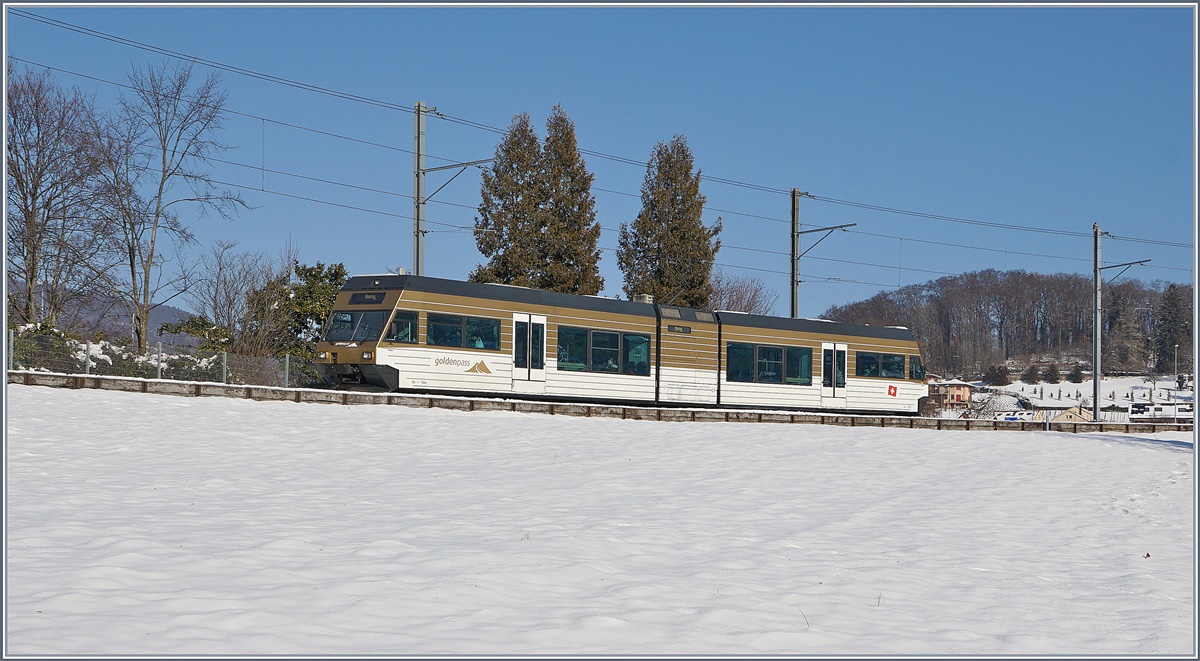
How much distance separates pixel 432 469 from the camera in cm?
1380

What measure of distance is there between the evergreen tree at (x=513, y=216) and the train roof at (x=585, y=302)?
11.0 meters

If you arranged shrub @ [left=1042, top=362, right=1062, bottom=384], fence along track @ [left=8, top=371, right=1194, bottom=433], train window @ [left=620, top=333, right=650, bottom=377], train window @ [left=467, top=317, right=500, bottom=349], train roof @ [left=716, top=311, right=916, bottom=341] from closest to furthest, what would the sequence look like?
fence along track @ [left=8, top=371, right=1194, bottom=433] < train window @ [left=467, top=317, right=500, bottom=349] < train window @ [left=620, top=333, right=650, bottom=377] < train roof @ [left=716, top=311, right=916, bottom=341] < shrub @ [left=1042, top=362, right=1062, bottom=384]

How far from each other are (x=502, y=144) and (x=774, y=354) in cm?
1488

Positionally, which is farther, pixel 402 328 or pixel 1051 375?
pixel 1051 375

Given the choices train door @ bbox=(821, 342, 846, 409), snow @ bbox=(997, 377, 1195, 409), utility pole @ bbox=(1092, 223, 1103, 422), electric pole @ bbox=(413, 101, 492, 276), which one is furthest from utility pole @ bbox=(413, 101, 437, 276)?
snow @ bbox=(997, 377, 1195, 409)

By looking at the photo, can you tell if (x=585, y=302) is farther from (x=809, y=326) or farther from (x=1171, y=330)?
(x=1171, y=330)

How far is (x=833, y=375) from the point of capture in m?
31.8

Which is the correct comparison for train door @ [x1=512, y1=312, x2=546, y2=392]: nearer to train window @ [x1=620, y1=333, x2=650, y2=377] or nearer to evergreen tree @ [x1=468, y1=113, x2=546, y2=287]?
train window @ [x1=620, y1=333, x2=650, y2=377]

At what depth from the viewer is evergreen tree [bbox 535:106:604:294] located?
129ft

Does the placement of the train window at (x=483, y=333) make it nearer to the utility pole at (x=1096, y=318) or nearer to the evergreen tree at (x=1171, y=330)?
the utility pole at (x=1096, y=318)

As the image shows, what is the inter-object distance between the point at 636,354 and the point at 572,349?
2.23 metres

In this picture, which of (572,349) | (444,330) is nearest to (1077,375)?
(572,349)

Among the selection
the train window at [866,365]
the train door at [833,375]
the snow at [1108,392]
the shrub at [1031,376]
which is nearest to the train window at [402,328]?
the train door at [833,375]

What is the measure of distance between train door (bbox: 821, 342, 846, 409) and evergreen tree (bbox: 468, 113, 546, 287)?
A: 39.7ft
